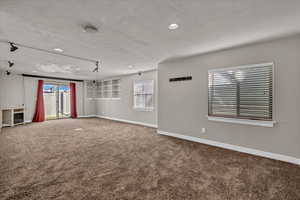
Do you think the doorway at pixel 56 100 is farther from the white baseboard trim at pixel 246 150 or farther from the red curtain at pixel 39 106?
the white baseboard trim at pixel 246 150

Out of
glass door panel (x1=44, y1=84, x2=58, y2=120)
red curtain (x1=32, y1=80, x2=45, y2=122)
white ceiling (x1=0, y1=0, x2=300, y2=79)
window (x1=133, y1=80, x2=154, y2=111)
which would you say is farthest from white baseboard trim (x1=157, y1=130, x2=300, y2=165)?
glass door panel (x1=44, y1=84, x2=58, y2=120)

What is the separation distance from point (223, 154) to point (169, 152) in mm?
1213

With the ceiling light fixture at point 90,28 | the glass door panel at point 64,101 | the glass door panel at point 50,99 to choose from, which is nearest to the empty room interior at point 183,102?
the ceiling light fixture at point 90,28

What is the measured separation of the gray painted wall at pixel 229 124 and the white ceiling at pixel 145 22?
37cm

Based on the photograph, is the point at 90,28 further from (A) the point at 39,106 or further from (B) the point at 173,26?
(A) the point at 39,106

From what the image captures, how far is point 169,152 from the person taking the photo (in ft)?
10.4

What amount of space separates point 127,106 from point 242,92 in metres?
5.12

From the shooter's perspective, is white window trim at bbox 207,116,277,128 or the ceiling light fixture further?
white window trim at bbox 207,116,277,128

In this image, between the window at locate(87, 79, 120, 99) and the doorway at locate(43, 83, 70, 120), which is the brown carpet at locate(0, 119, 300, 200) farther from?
the doorway at locate(43, 83, 70, 120)

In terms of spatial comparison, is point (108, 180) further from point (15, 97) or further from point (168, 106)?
point (15, 97)

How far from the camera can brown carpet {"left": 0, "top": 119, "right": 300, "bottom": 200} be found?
5.85 feet

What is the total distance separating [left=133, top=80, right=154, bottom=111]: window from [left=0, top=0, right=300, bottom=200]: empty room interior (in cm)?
125

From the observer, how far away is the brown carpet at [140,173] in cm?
178

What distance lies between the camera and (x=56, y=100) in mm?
8289
